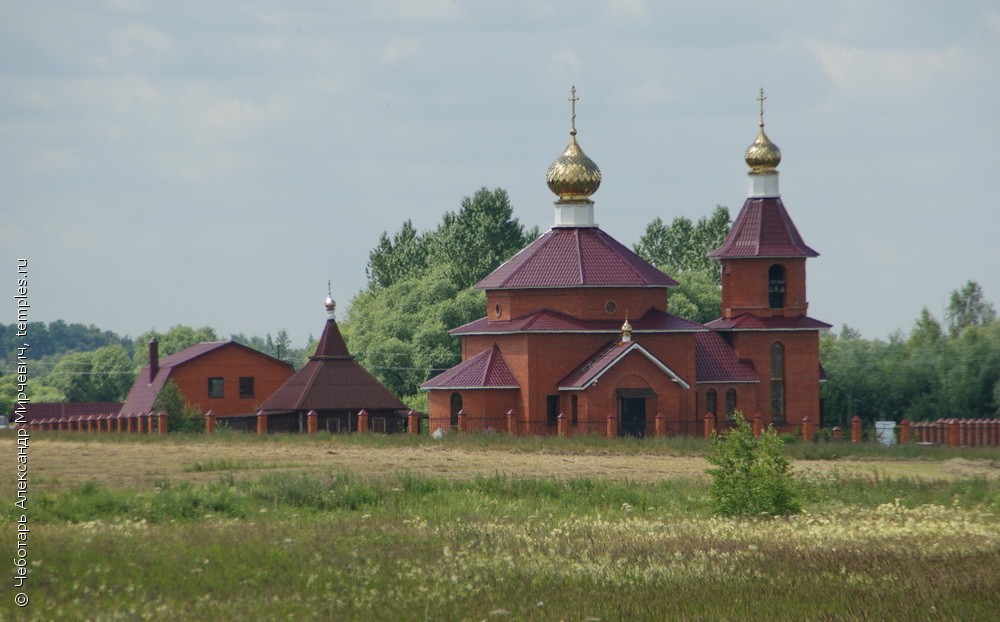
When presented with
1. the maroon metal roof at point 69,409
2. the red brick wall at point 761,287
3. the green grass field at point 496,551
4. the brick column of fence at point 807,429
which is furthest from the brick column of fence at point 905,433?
the maroon metal roof at point 69,409

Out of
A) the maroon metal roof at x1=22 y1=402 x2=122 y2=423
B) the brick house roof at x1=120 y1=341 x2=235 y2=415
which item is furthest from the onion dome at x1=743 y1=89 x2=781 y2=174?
the maroon metal roof at x1=22 y1=402 x2=122 y2=423

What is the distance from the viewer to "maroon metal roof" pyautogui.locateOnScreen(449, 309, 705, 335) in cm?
4559

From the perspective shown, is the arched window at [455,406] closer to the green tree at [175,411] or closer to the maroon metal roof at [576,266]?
the maroon metal roof at [576,266]

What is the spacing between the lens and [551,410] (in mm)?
45562

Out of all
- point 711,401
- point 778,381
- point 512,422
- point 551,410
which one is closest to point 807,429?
point 778,381

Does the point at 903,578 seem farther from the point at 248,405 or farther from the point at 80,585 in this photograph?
the point at 248,405

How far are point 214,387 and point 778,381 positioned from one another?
19.9 meters

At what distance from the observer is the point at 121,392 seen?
9081 centimetres

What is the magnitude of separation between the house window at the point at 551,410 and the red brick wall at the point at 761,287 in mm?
6662

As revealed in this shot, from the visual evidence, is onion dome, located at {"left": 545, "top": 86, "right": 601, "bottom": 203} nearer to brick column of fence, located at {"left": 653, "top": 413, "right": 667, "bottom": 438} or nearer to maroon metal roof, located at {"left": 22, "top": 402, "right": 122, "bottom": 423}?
brick column of fence, located at {"left": 653, "top": 413, "right": 667, "bottom": 438}

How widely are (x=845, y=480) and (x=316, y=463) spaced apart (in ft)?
35.5

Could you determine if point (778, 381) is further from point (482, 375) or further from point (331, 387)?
point (331, 387)

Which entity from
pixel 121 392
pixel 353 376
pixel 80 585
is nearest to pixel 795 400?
pixel 353 376

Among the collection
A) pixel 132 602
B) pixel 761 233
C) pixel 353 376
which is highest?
pixel 761 233
